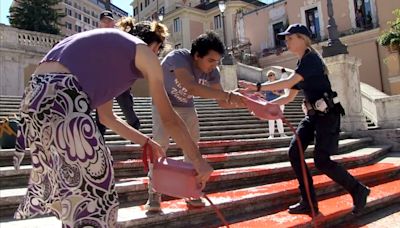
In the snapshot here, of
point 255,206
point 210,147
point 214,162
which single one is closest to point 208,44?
point 255,206

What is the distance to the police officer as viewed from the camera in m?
3.80

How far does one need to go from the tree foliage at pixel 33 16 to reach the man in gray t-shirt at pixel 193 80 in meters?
30.8

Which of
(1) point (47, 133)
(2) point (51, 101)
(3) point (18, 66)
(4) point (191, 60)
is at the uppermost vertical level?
(3) point (18, 66)

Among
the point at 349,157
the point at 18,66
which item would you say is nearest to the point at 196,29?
the point at 18,66

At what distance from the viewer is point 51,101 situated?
5.36 ft

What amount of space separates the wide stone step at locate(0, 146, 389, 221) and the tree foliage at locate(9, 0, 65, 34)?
1183 inches

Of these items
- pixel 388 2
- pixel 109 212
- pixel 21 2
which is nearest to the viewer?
pixel 109 212

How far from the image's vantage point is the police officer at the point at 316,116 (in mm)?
3801

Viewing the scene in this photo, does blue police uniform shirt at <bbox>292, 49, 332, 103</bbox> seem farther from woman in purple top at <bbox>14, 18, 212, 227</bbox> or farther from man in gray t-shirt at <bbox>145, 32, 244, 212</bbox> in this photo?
woman in purple top at <bbox>14, 18, 212, 227</bbox>

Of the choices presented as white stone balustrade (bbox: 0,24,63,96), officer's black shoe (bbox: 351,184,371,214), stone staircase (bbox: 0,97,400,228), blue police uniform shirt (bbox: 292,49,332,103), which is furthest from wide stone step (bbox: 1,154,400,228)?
white stone balustrade (bbox: 0,24,63,96)

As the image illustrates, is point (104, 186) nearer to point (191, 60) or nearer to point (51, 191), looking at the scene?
point (51, 191)

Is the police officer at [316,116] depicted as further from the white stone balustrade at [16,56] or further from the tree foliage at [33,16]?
the tree foliage at [33,16]

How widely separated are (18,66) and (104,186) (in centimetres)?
2019

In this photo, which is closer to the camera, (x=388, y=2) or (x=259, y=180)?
(x=259, y=180)
